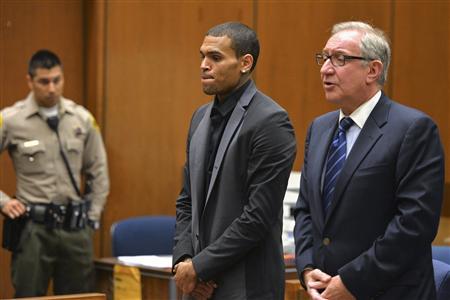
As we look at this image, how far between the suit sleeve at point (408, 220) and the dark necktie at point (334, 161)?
7.7 inches

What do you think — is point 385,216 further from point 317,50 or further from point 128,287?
point 317,50

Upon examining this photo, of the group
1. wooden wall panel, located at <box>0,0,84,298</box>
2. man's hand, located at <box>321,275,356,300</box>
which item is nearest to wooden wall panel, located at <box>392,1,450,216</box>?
wooden wall panel, located at <box>0,0,84,298</box>

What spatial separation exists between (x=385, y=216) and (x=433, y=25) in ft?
13.0

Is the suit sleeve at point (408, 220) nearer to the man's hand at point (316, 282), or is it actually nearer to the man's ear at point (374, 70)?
the man's hand at point (316, 282)

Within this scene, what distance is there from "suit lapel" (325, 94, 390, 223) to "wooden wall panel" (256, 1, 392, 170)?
393cm

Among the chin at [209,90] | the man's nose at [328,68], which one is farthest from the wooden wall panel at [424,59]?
the man's nose at [328,68]

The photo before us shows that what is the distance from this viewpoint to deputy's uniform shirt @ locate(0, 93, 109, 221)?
5.38 m

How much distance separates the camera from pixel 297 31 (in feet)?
22.0

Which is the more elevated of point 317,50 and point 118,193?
point 317,50

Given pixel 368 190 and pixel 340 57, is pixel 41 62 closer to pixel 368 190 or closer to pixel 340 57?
pixel 340 57

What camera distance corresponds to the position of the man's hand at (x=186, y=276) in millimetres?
2912

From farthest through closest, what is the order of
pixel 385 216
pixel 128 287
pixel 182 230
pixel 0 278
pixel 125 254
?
pixel 0 278 < pixel 125 254 < pixel 128 287 < pixel 182 230 < pixel 385 216

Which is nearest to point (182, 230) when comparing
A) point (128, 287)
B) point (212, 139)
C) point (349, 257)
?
point (212, 139)

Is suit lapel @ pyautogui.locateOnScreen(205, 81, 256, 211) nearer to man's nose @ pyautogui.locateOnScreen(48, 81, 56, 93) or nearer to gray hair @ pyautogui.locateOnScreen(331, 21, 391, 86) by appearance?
gray hair @ pyautogui.locateOnScreen(331, 21, 391, 86)
